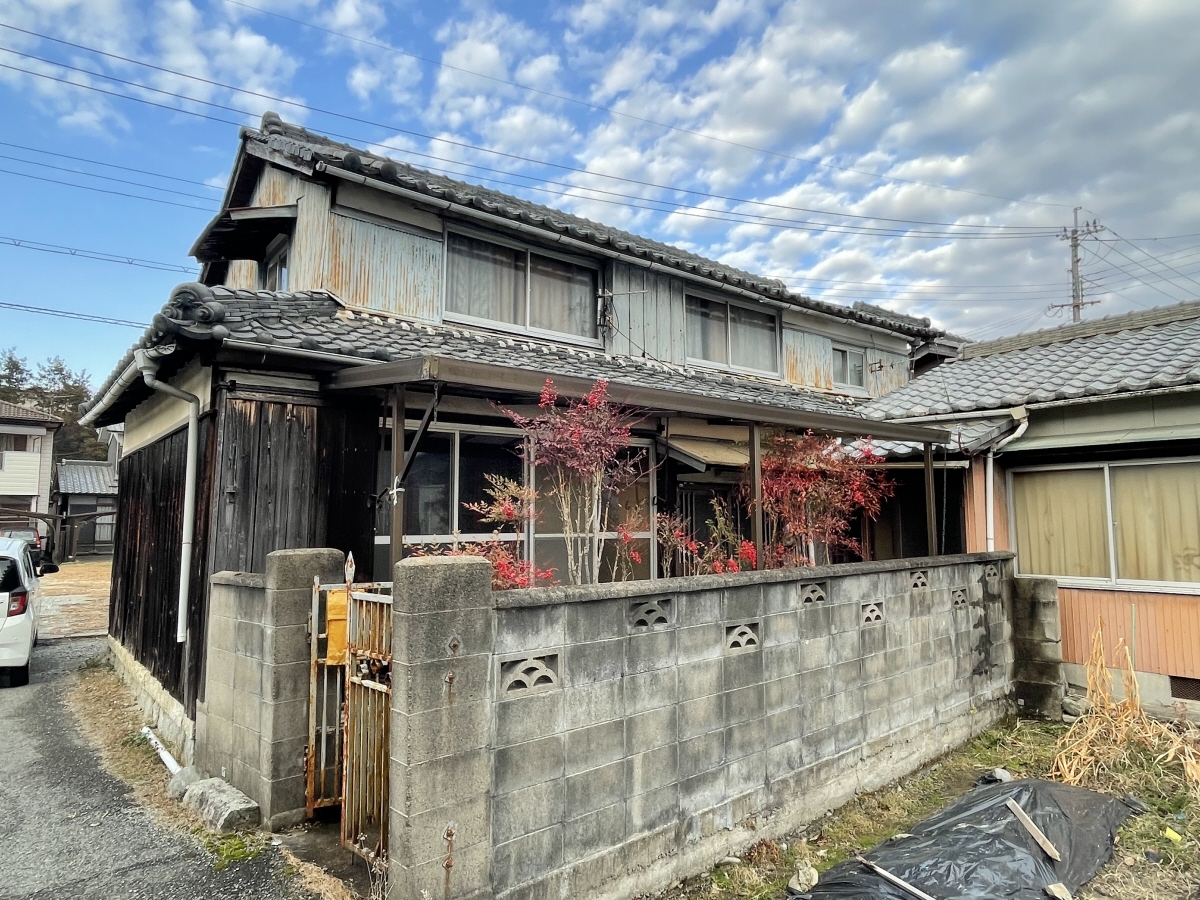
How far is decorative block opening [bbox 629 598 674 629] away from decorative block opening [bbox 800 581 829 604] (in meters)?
1.49

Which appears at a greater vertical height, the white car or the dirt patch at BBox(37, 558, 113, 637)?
the white car

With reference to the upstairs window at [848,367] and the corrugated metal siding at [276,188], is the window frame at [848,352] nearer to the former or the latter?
the upstairs window at [848,367]

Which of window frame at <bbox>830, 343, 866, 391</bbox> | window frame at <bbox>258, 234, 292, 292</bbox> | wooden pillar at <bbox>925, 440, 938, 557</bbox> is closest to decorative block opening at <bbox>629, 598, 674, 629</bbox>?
wooden pillar at <bbox>925, 440, 938, 557</bbox>

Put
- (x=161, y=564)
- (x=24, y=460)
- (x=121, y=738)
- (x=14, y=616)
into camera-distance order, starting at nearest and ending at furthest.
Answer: (x=121, y=738) < (x=161, y=564) < (x=14, y=616) < (x=24, y=460)

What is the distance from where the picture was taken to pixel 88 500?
33188 millimetres

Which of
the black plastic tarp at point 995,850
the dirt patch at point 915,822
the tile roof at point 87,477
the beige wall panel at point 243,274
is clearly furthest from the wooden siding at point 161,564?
the tile roof at point 87,477

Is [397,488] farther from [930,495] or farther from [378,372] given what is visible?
[930,495]

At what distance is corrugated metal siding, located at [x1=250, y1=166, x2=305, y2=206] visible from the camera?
777 cm

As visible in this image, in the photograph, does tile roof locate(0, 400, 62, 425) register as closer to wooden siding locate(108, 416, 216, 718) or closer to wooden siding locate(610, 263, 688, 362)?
wooden siding locate(108, 416, 216, 718)

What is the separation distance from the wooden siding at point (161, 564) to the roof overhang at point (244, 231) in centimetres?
265

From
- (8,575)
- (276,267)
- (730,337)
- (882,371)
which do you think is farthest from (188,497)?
(882,371)

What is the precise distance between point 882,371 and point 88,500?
3634 centimetres

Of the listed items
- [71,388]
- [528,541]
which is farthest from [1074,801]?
[71,388]

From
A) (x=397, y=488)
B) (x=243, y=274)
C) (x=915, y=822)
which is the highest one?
(x=243, y=274)
